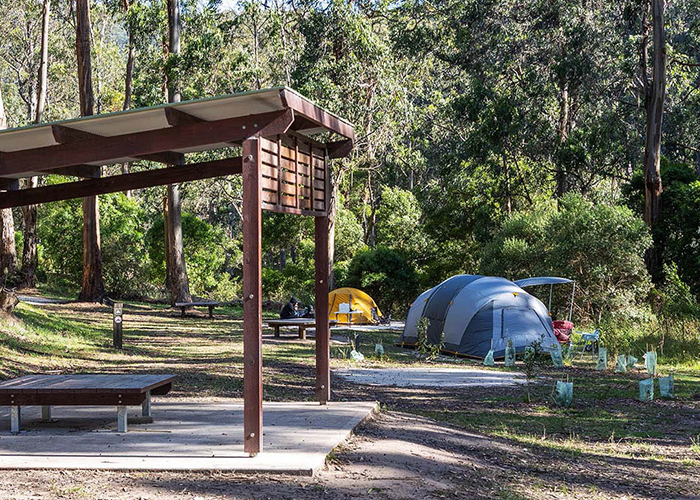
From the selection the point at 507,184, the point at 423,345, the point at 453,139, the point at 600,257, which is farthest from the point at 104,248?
the point at 453,139

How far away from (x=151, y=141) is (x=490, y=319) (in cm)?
1065

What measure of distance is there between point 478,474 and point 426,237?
26935 millimetres

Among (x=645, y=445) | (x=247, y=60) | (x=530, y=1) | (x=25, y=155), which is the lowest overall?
(x=645, y=445)

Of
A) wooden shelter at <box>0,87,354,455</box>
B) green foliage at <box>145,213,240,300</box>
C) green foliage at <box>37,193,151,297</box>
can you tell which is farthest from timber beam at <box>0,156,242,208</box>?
green foliage at <box>145,213,240,300</box>

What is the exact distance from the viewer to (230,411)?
25.7ft

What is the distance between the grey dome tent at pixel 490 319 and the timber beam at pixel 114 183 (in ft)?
29.9

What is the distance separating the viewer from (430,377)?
1264cm

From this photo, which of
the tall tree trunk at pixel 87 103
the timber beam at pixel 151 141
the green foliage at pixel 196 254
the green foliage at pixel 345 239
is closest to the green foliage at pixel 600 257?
the tall tree trunk at pixel 87 103

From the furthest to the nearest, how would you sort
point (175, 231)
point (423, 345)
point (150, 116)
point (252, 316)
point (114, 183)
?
1. point (175, 231)
2. point (423, 345)
3. point (114, 183)
4. point (150, 116)
5. point (252, 316)

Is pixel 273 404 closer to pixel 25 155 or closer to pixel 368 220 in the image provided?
pixel 25 155

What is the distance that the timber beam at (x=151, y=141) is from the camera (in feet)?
19.6

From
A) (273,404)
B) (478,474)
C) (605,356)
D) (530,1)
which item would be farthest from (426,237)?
(478,474)

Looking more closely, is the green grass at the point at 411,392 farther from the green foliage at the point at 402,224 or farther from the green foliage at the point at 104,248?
the green foliage at the point at 402,224

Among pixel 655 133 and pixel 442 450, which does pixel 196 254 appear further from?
pixel 442 450
